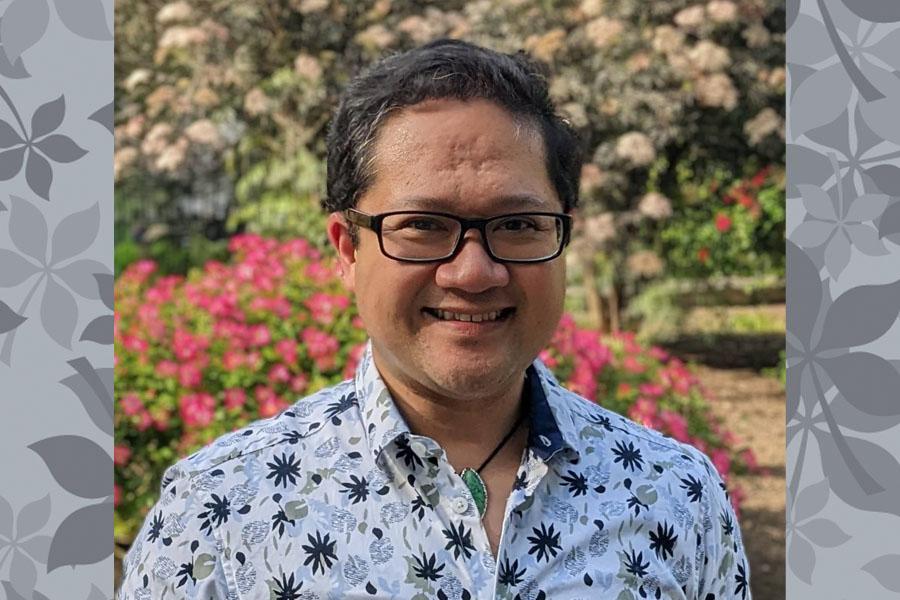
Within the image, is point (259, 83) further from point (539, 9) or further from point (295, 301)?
point (295, 301)

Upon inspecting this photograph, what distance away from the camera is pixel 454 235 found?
1267mm

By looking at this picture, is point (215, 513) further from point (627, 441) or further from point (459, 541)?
point (627, 441)

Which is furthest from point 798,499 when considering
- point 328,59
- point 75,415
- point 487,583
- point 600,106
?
point 328,59

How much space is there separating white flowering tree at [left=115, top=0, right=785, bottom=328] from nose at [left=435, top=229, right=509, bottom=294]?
131 inches

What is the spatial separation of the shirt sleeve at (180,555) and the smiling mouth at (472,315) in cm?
38

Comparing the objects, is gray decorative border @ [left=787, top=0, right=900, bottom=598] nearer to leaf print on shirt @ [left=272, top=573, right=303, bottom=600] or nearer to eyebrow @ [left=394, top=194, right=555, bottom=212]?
eyebrow @ [left=394, top=194, right=555, bottom=212]

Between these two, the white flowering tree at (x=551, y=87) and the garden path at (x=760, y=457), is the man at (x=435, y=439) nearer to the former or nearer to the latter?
the garden path at (x=760, y=457)

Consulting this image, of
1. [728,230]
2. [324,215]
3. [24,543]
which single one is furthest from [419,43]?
[24,543]

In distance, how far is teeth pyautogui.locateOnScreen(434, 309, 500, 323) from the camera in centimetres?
128

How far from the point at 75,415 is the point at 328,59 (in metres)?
3.59

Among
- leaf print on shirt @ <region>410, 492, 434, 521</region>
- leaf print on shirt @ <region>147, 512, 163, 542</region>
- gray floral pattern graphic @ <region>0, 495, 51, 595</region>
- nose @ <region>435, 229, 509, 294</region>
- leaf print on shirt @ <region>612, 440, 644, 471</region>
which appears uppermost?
nose @ <region>435, 229, 509, 294</region>

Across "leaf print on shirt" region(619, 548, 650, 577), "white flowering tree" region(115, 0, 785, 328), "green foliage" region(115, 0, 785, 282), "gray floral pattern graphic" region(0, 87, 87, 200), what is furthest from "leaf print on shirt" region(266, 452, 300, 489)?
"green foliage" region(115, 0, 785, 282)

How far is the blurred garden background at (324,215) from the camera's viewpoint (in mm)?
3309

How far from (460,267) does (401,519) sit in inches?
13.2
